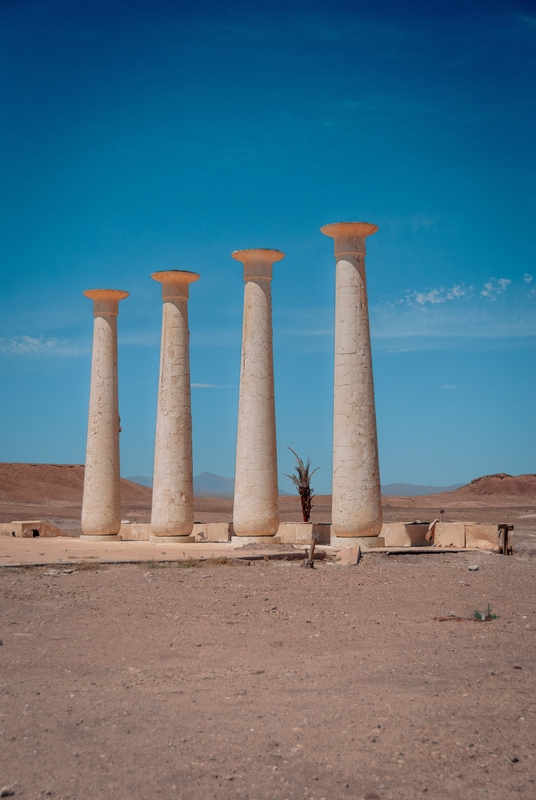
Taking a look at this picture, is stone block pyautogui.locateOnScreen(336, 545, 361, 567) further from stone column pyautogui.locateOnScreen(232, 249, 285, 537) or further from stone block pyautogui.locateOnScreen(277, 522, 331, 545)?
stone block pyautogui.locateOnScreen(277, 522, 331, 545)

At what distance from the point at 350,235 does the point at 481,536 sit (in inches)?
294

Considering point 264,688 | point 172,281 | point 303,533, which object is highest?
point 172,281

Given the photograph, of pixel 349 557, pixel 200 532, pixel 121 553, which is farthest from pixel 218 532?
pixel 349 557

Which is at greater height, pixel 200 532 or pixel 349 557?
pixel 200 532

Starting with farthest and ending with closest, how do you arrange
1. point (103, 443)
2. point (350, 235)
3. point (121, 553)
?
point (103, 443), point (350, 235), point (121, 553)

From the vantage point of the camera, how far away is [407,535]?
1942cm

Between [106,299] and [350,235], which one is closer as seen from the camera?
[350,235]

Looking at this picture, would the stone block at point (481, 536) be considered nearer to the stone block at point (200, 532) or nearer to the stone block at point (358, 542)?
the stone block at point (358, 542)

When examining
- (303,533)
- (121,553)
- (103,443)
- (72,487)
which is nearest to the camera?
(121,553)

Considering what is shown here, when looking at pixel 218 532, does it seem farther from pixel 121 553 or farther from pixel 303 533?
pixel 121 553

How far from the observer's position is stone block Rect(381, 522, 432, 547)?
63.8 ft

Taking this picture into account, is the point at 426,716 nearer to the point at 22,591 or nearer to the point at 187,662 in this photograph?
the point at 187,662

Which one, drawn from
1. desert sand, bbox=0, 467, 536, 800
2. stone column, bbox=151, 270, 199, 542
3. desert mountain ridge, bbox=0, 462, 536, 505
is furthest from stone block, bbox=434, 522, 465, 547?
desert mountain ridge, bbox=0, 462, 536, 505

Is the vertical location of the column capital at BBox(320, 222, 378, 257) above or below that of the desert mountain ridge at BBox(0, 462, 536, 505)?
above
